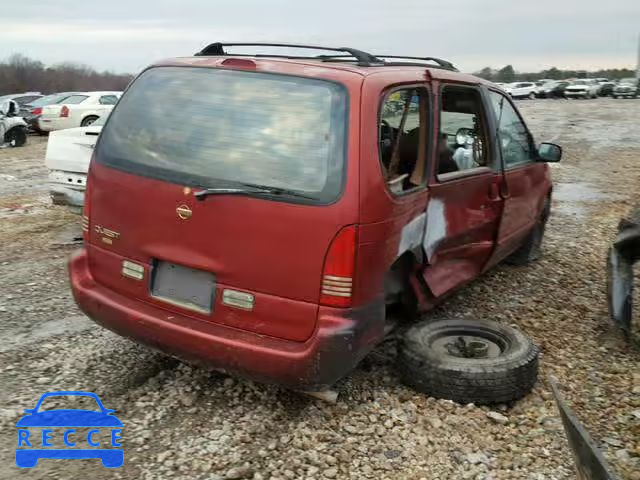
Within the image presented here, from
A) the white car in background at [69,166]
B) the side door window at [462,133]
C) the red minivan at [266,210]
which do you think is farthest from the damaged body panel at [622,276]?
the white car in background at [69,166]

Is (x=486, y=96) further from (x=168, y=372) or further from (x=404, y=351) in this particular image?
(x=168, y=372)

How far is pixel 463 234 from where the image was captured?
13.9 ft

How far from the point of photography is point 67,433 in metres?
3.23

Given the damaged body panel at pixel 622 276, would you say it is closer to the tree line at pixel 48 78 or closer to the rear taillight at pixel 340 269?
the rear taillight at pixel 340 269

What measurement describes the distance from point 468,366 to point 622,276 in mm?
1682

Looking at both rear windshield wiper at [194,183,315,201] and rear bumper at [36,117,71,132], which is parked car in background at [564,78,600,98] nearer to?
rear bumper at [36,117,71,132]

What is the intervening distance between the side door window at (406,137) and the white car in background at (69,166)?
12.9 feet

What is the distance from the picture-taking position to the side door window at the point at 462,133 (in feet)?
13.1

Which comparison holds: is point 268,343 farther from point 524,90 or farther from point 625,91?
point 625,91

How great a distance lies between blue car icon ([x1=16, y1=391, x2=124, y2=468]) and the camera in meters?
3.05

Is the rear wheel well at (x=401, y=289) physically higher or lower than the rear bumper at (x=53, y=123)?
higher

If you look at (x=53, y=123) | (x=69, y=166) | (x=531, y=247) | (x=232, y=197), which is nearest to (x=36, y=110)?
(x=53, y=123)

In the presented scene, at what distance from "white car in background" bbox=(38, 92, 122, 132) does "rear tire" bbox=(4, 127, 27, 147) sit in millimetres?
1533

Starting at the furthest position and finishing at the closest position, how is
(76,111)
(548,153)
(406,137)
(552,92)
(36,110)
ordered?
(552,92)
(36,110)
(76,111)
(548,153)
(406,137)
